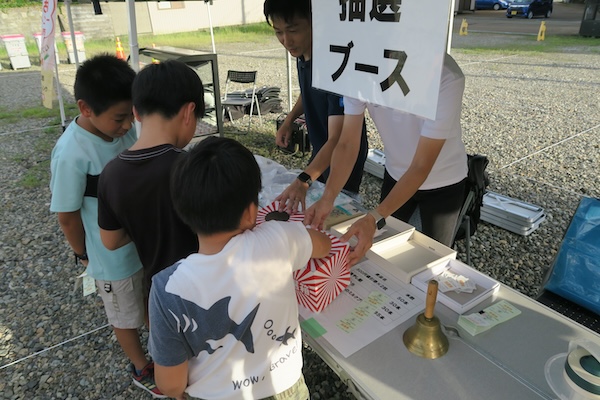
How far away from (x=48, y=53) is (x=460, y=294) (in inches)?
154

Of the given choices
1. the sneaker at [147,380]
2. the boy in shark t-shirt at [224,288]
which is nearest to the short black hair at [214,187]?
the boy in shark t-shirt at [224,288]

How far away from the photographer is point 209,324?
3.05ft

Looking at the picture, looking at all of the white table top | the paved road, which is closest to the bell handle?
the white table top

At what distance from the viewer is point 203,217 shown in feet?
2.95

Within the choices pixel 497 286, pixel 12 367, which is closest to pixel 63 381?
pixel 12 367

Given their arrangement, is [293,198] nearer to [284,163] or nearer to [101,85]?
[101,85]

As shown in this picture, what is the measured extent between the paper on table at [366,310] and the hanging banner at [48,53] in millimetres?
3300

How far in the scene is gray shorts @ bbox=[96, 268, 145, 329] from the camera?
170 centimetres

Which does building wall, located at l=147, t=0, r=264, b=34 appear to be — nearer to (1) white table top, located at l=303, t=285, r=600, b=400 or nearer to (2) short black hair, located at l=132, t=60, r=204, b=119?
(2) short black hair, located at l=132, t=60, r=204, b=119

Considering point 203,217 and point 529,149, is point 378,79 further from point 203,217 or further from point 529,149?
point 529,149

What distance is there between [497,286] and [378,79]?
0.76 meters

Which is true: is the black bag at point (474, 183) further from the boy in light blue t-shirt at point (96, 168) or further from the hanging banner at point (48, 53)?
the hanging banner at point (48, 53)

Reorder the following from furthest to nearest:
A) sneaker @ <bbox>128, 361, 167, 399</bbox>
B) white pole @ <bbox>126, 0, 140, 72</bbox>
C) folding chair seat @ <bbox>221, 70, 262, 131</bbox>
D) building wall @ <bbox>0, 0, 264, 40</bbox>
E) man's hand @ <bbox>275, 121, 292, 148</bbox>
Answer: building wall @ <bbox>0, 0, 264, 40</bbox>, folding chair seat @ <bbox>221, 70, 262, 131</bbox>, man's hand @ <bbox>275, 121, 292, 148</bbox>, white pole @ <bbox>126, 0, 140, 72</bbox>, sneaker @ <bbox>128, 361, 167, 399</bbox>

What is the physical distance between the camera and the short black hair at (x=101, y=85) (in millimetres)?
1479
